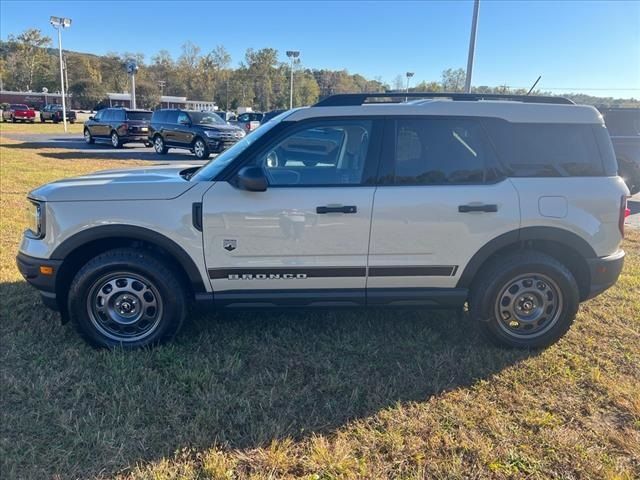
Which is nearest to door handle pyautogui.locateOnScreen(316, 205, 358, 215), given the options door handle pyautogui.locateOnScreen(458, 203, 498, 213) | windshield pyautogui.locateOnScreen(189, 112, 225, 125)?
door handle pyautogui.locateOnScreen(458, 203, 498, 213)

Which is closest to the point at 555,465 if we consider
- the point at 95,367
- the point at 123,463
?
the point at 123,463

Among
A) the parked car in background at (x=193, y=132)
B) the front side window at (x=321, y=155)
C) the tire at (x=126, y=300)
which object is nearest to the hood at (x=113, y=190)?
the tire at (x=126, y=300)

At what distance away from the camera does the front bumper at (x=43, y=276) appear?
351 cm

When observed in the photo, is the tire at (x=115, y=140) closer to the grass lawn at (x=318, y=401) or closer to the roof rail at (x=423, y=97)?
the grass lawn at (x=318, y=401)

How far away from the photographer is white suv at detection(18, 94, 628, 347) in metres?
3.49

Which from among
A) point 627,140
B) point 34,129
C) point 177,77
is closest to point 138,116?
point 34,129

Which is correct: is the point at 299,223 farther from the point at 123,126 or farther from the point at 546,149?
the point at 123,126

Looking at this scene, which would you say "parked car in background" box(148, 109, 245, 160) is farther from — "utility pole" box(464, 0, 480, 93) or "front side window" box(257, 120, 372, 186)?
"front side window" box(257, 120, 372, 186)

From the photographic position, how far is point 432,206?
3.56 m

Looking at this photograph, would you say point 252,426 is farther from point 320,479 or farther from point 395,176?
point 395,176

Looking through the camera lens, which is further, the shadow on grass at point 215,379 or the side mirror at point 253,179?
the side mirror at point 253,179

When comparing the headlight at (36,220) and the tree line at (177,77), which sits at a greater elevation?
the tree line at (177,77)

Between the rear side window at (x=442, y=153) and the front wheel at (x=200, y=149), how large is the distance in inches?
590

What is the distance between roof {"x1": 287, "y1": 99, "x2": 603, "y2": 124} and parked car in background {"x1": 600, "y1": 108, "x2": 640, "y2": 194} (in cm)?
790
